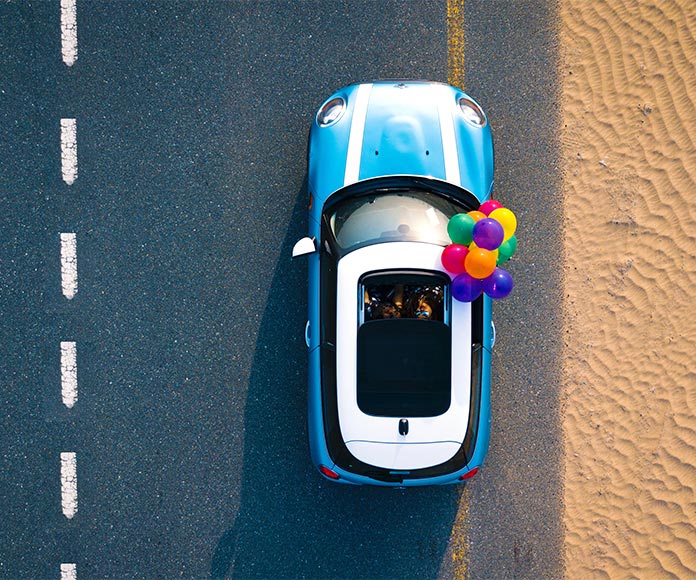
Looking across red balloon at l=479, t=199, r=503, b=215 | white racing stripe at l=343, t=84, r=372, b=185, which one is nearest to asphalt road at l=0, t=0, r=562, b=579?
white racing stripe at l=343, t=84, r=372, b=185

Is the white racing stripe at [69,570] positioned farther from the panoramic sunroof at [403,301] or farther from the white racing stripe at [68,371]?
Result: the panoramic sunroof at [403,301]

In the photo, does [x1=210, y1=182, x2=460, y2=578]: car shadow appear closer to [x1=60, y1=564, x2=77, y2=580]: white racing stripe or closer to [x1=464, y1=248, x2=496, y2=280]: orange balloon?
[x1=60, y1=564, x2=77, y2=580]: white racing stripe

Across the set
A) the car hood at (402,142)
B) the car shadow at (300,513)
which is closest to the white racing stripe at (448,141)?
the car hood at (402,142)

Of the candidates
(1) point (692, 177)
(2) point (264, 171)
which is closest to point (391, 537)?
(2) point (264, 171)

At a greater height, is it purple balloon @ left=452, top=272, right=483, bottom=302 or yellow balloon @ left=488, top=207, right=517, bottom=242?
yellow balloon @ left=488, top=207, right=517, bottom=242

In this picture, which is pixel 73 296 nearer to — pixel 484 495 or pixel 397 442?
pixel 397 442

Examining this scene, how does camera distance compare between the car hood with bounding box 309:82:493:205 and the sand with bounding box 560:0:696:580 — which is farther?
the sand with bounding box 560:0:696:580

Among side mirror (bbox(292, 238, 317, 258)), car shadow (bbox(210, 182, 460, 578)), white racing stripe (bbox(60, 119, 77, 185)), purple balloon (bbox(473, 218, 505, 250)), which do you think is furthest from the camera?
white racing stripe (bbox(60, 119, 77, 185))

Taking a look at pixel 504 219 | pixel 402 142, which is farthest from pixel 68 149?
pixel 504 219
